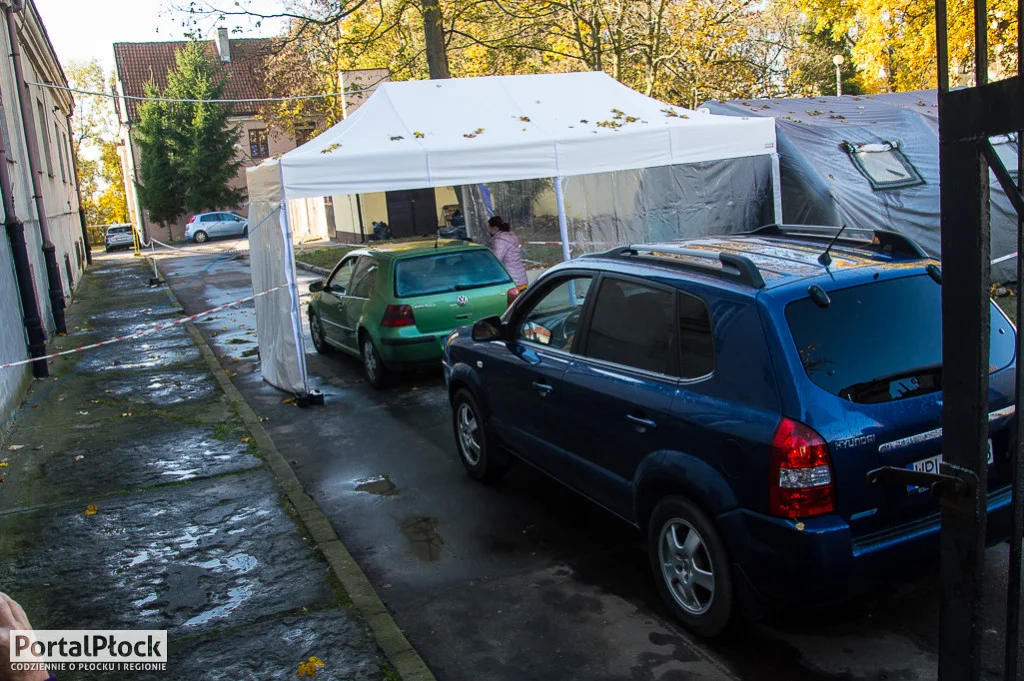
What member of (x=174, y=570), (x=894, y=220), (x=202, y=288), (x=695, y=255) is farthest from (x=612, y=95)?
(x=202, y=288)

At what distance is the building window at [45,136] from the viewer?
20703mm

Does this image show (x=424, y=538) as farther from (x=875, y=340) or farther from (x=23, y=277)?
(x=23, y=277)

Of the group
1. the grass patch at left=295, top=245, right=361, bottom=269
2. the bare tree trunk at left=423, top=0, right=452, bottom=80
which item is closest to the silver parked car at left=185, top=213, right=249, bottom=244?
the grass patch at left=295, top=245, right=361, bottom=269

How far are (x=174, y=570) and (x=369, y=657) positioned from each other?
1.84 meters

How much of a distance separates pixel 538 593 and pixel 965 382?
306 cm

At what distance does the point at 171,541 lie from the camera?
5.87 meters

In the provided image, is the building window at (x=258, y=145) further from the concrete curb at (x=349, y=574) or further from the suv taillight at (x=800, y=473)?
the suv taillight at (x=800, y=473)

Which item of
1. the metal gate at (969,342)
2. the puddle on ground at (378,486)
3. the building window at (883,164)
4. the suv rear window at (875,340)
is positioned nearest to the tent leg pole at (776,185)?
the building window at (883,164)

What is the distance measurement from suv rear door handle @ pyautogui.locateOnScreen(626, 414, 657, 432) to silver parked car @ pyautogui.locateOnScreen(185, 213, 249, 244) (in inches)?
1747

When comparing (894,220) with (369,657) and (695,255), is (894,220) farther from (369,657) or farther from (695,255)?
(369,657)

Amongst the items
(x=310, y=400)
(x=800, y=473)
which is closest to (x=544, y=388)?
(x=800, y=473)

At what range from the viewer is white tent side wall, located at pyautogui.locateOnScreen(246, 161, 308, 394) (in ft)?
30.3

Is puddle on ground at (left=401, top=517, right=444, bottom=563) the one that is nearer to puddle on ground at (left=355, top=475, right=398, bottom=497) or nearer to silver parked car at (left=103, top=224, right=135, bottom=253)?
puddle on ground at (left=355, top=475, right=398, bottom=497)

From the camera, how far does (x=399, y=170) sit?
9.50 m
